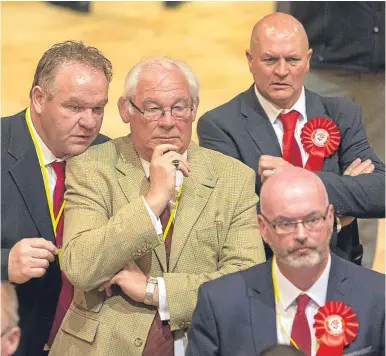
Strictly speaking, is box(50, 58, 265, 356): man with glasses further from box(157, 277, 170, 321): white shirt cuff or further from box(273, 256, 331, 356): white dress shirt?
box(273, 256, 331, 356): white dress shirt

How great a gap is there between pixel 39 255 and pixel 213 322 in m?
0.73

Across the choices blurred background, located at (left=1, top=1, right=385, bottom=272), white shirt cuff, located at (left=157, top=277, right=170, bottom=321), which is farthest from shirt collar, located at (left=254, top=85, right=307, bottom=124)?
blurred background, located at (left=1, top=1, right=385, bottom=272)

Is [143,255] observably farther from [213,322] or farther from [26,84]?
[26,84]

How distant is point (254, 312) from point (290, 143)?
1.18m

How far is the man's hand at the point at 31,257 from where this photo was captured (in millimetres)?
3988

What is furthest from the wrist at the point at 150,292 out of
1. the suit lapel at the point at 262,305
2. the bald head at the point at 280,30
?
the bald head at the point at 280,30

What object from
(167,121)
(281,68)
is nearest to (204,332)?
(167,121)

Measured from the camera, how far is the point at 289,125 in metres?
4.71

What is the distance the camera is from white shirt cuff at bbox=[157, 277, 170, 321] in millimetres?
3928

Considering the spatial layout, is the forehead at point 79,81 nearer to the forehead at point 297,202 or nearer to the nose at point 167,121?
the nose at point 167,121

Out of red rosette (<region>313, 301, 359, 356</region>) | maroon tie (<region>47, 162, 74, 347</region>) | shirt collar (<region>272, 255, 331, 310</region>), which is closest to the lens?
red rosette (<region>313, 301, 359, 356</region>)

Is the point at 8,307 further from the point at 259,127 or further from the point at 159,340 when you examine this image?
the point at 259,127

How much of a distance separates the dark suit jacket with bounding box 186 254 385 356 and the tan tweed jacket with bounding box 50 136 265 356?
253 mm

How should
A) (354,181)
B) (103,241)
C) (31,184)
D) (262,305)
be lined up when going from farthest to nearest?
(354,181) → (31,184) → (103,241) → (262,305)
